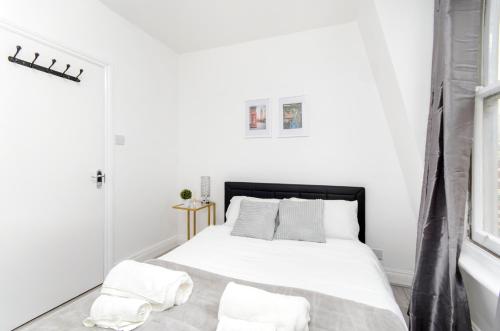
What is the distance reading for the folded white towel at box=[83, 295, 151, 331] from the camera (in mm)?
1026

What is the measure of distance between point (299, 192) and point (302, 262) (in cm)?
103

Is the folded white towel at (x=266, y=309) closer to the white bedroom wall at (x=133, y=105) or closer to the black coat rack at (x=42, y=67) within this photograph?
the white bedroom wall at (x=133, y=105)

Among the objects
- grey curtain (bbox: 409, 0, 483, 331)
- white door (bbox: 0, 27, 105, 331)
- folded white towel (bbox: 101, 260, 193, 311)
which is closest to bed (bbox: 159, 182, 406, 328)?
grey curtain (bbox: 409, 0, 483, 331)

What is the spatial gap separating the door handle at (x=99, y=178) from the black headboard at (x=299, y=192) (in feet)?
4.31

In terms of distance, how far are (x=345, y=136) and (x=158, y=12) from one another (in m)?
2.33

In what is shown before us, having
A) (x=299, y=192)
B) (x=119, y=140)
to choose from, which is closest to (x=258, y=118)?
(x=299, y=192)

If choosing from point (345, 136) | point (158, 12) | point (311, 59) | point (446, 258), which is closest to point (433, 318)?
point (446, 258)

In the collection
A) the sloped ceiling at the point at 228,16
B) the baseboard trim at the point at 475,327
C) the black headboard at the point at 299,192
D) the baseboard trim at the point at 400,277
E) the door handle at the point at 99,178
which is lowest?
the baseboard trim at the point at 400,277

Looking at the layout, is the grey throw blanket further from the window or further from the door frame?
the door frame

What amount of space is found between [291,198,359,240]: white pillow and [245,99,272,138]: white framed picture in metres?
1.12

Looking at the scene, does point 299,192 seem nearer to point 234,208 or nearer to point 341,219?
point 341,219

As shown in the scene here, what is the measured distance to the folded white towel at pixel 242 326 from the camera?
908 mm

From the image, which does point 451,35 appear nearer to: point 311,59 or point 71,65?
point 311,59

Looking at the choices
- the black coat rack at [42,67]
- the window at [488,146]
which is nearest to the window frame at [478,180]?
the window at [488,146]
